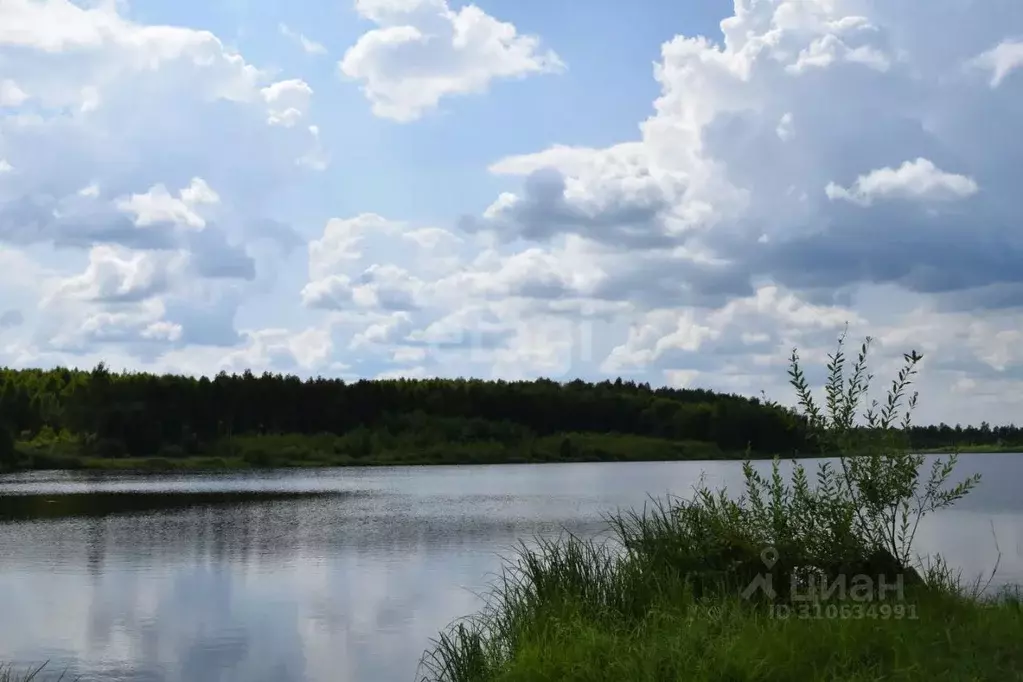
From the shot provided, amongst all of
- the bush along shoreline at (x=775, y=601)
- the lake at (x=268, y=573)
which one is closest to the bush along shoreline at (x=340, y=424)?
the lake at (x=268, y=573)

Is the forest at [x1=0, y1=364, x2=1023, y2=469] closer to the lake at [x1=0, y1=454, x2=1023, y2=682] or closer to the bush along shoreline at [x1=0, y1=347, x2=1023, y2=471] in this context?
the bush along shoreline at [x1=0, y1=347, x2=1023, y2=471]

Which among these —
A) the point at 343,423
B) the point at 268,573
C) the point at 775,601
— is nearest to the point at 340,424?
the point at 343,423

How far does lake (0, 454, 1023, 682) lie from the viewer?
67.4ft

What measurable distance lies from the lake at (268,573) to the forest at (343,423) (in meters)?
63.2

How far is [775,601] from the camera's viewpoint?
13.1 metres

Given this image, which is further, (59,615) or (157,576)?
(157,576)

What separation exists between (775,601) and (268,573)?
22.2 metres

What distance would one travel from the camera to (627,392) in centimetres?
19438

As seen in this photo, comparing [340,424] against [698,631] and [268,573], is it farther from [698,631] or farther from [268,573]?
[698,631]

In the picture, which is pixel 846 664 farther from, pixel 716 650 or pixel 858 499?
pixel 858 499

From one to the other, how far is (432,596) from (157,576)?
10.5 meters

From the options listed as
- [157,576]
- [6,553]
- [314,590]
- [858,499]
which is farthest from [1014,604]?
[6,553]

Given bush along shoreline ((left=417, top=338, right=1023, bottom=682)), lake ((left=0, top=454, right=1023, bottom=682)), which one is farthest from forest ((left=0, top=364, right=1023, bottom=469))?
bush along shoreline ((left=417, top=338, right=1023, bottom=682))

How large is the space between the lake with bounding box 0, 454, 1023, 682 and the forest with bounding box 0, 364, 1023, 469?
207 ft
